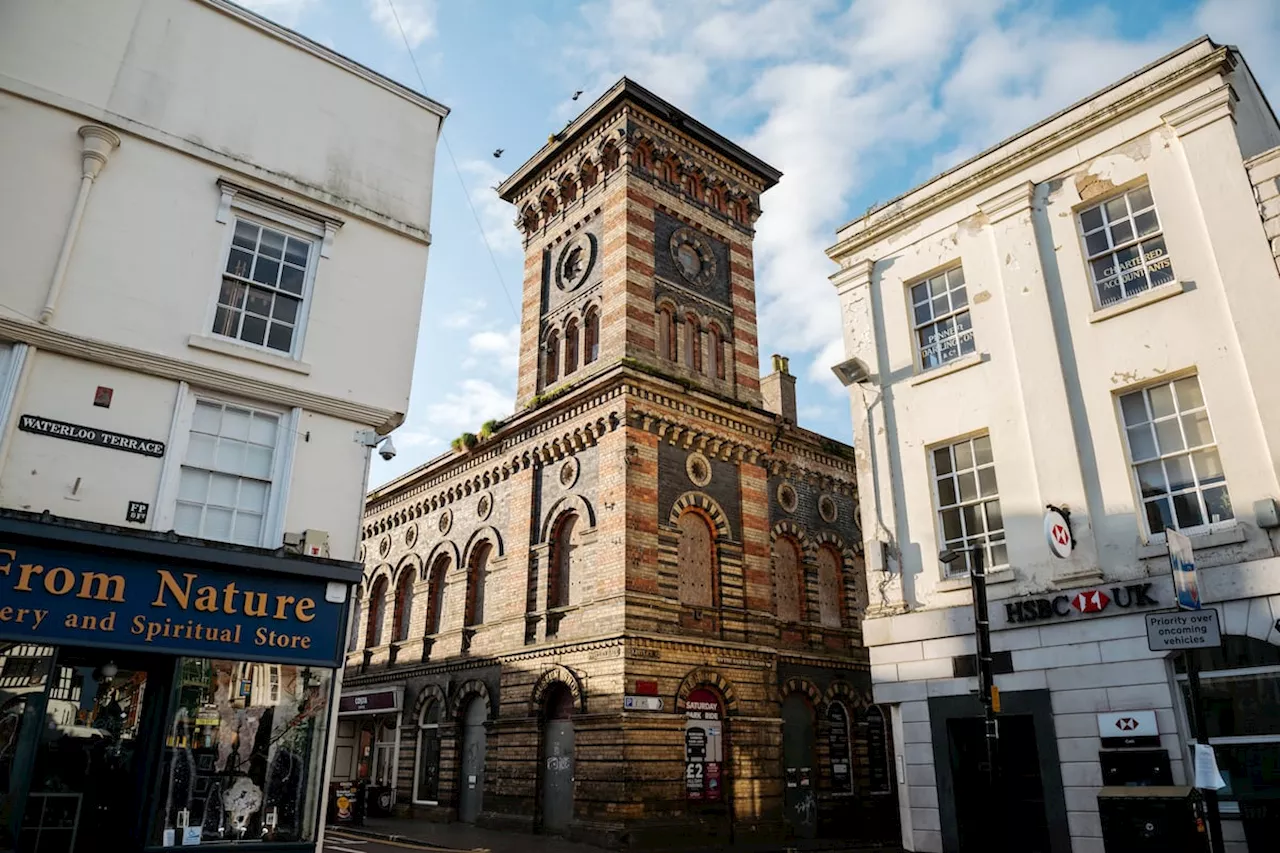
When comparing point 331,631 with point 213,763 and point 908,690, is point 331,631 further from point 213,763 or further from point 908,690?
point 908,690

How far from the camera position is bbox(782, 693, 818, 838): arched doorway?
69.9ft

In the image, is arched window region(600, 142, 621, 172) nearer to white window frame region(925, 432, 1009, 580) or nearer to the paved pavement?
white window frame region(925, 432, 1009, 580)

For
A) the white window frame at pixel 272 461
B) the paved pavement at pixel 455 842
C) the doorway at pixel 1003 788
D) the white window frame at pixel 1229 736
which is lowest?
the paved pavement at pixel 455 842

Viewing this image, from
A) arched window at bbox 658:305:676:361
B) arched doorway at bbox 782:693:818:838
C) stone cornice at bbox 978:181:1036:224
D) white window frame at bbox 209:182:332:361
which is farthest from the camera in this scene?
arched window at bbox 658:305:676:361

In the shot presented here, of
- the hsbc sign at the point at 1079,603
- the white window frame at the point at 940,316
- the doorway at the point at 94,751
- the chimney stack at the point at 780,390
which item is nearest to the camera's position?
the doorway at the point at 94,751

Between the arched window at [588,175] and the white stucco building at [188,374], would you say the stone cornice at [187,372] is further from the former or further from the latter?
the arched window at [588,175]

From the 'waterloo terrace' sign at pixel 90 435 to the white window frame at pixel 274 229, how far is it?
5.31ft

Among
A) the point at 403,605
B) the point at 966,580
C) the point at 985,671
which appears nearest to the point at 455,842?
the point at 403,605

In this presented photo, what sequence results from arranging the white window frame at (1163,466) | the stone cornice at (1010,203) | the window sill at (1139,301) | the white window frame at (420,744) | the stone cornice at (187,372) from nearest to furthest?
the stone cornice at (187,372) → the white window frame at (1163,466) → the window sill at (1139,301) → the stone cornice at (1010,203) → the white window frame at (420,744)

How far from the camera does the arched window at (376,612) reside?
98.9 feet

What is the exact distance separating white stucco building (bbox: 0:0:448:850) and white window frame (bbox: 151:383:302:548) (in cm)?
3

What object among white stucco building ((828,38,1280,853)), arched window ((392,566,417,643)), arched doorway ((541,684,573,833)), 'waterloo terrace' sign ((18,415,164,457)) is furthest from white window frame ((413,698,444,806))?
'waterloo terrace' sign ((18,415,164,457))

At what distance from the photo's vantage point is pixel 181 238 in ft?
36.8

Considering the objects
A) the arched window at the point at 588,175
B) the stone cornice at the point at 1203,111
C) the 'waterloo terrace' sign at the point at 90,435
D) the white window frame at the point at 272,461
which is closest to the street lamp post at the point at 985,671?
the stone cornice at the point at 1203,111
